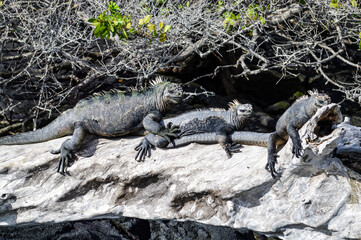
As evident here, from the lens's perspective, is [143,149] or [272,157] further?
[143,149]

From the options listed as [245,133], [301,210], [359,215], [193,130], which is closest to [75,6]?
[193,130]

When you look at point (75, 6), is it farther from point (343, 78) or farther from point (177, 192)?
point (343, 78)

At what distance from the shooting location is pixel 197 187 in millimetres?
3641

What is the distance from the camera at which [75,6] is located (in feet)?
18.5

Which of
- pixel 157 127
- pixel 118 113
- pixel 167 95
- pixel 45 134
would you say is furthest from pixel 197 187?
pixel 45 134

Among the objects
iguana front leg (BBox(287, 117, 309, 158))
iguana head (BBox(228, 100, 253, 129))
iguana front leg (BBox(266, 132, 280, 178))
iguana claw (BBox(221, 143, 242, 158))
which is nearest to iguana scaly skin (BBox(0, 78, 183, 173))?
iguana head (BBox(228, 100, 253, 129))

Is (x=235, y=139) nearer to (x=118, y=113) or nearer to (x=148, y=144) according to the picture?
(x=148, y=144)

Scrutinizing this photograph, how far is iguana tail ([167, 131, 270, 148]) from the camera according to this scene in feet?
12.4

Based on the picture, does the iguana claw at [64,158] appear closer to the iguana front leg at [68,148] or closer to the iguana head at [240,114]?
the iguana front leg at [68,148]

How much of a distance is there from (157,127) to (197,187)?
757 millimetres

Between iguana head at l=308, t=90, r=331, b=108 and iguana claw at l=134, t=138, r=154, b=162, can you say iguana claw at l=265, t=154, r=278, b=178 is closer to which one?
iguana head at l=308, t=90, r=331, b=108

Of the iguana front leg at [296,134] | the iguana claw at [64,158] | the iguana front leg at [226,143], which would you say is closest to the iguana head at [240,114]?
the iguana front leg at [226,143]

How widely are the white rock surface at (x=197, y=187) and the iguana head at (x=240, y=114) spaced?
0.86 ft

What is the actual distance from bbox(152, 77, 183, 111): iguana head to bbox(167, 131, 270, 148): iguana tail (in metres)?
0.40
